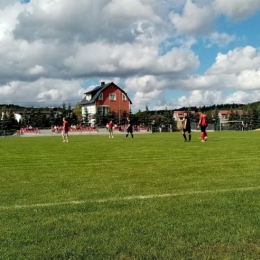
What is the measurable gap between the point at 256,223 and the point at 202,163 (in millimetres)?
6698

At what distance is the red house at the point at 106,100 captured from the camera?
95188mm

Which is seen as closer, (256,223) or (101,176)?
(256,223)

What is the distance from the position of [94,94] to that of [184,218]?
9477 cm

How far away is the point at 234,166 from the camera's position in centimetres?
1051

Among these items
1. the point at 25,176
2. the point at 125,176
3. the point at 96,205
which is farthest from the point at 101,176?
the point at 96,205

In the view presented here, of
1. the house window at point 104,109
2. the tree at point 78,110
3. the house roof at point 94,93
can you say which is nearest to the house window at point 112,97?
the house window at point 104,109

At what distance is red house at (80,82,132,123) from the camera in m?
95.2

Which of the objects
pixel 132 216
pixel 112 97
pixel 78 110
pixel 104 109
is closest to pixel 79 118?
pixel 78 110

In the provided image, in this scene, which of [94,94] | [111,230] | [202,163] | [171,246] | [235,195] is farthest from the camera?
[94,94]

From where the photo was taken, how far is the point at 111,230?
15.3ft

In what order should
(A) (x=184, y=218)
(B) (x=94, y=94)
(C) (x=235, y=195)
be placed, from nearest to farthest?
(A) (x=184, y=218) < (C) (x=235, y=195) < (B) (x=94, y=94)

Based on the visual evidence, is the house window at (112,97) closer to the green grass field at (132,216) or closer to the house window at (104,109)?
the house window at (104,109)

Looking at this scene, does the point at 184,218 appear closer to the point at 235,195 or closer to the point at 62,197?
the point at 235,195

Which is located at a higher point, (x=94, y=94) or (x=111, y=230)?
(x=94, y=94)
